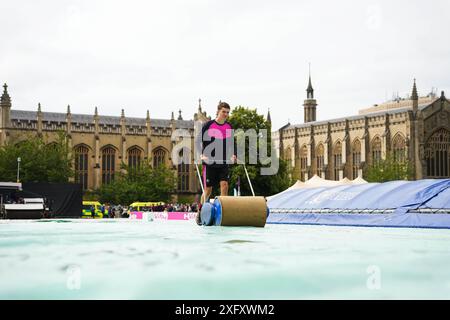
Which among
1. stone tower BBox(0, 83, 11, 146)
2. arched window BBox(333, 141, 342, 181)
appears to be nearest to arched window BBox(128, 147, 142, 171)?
stone tower BBox(0, 83, 11, 146)

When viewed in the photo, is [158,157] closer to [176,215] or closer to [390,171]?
[390,171]

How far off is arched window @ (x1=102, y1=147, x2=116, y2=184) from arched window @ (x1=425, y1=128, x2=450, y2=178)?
40312 mm

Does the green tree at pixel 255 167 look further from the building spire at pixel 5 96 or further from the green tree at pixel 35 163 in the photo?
the building spire at pixel 5 96

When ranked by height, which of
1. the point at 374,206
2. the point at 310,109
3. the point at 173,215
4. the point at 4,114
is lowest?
the point at 173,215

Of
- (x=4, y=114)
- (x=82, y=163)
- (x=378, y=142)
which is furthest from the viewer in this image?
(x=378, y=142)

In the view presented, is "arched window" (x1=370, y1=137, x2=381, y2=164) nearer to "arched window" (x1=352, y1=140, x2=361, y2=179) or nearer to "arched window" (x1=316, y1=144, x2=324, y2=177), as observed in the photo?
"arched window" (x1=352, y1=140, x2=361, y2=179)

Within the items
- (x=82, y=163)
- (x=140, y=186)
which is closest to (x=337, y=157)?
(x=140, y=186)

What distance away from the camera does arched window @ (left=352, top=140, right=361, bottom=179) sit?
300 ft

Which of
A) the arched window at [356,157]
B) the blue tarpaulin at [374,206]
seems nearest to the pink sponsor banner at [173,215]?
the blue tarpaulin at [374,206]

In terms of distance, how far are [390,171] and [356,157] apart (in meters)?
17.6

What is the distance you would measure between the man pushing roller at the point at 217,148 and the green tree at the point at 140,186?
63736 millimetres

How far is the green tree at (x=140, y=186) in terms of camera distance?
250 ft

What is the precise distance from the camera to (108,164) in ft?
281

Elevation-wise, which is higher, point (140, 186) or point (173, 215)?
point (140, 186)
